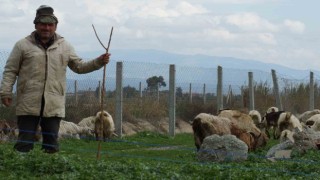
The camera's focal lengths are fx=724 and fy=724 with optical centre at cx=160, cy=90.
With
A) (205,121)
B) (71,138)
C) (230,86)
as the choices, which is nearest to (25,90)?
(205,121)

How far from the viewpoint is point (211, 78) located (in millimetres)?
25719

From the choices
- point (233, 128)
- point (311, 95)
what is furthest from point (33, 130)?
point (311, 95)

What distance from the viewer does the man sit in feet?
30.5

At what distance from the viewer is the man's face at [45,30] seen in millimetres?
9258

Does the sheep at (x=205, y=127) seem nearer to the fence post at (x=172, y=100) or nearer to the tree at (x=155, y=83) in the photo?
the fence post at (x=172, y=100)

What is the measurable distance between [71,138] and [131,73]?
392cm

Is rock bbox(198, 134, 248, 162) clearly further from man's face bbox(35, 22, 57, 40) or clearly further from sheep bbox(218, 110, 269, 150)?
man's face bbox(35, 22, 57, 40)

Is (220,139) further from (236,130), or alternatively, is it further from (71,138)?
(71,138)

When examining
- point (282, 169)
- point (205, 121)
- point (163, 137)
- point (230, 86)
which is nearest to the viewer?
point (282, 169)

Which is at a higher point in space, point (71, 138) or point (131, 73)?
point (131, 73)

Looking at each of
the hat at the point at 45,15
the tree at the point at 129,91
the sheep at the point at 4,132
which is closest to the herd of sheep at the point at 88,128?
the sheep at the point at 4,132

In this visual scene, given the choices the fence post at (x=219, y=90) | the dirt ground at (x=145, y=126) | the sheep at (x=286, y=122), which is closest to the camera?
the sheep at (x=286, y=122)

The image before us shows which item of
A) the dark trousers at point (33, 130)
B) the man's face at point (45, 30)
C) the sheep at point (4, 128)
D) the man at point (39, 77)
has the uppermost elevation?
the man's face at point (45, 30)

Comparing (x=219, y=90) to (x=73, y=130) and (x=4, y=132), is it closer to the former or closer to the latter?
(x=73, y=130)
